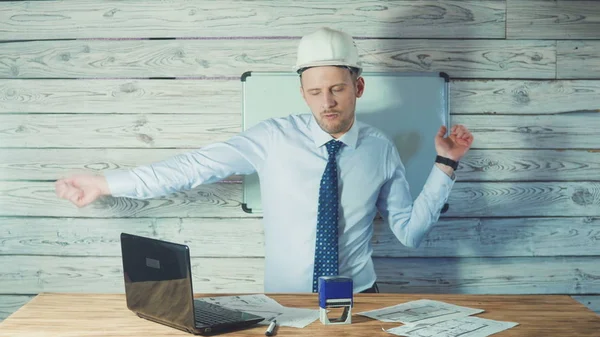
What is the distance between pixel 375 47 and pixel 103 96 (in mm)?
1272

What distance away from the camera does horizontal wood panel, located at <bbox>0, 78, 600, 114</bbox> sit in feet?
10.5

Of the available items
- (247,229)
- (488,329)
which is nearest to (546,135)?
(247,229)

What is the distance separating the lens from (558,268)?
130 inches

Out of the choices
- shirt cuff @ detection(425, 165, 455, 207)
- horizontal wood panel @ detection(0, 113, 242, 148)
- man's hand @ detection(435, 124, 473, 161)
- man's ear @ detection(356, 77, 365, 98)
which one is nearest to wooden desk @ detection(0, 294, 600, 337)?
shirt cuff @ detection(425, 165, 455, 207)

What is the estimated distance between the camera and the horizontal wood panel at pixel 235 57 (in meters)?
3.18

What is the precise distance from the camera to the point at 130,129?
320 centimetres

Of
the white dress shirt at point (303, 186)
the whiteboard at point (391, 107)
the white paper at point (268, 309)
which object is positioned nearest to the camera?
the white paper at point (268, 309)

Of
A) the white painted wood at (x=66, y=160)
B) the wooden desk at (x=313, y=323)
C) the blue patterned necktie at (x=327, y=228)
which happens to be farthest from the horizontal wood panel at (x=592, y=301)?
the white painted wood at (x=66, y=160)

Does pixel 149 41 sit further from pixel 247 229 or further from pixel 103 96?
pixel 247 229

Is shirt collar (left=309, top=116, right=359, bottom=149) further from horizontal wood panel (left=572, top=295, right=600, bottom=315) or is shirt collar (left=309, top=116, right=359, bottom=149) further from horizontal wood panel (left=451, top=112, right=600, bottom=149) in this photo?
horizontal wood panel (left=572, top=295, right=600, bottom=315)

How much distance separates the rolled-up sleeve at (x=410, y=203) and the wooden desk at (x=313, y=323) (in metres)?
0.51

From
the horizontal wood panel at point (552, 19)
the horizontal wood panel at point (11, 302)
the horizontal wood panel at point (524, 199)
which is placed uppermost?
the horizontal wood panel at point (552, 19)

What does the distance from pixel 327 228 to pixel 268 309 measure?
0.75 meters

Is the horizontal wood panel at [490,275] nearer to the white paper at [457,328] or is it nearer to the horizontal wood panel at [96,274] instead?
the horizontal wood panel at [96,274]
